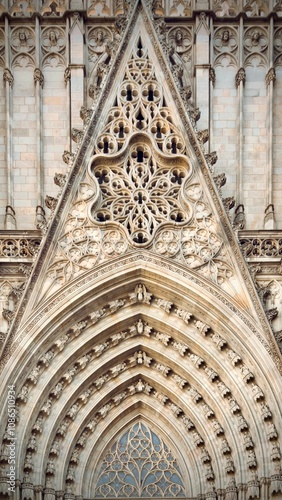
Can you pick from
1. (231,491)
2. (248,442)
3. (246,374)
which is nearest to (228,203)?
(246,374)

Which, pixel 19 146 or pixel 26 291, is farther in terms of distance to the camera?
pixel 19 146

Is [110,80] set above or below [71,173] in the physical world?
above

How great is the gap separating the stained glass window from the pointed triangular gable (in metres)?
2.57

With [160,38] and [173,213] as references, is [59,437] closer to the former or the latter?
[173,213]

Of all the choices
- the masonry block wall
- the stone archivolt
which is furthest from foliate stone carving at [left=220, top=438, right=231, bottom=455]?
the masonry block wall

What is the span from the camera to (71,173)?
71.2 feet

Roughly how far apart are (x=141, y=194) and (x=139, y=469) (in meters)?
4.01

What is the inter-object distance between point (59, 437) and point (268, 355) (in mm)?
3205

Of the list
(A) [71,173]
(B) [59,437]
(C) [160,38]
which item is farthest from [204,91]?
(B) [59,437]

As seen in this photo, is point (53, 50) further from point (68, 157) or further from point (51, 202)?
point (51, 202)

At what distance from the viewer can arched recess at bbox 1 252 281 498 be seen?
69.1ft

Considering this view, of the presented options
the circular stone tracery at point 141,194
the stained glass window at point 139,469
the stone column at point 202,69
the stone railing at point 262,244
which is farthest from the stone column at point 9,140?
the stained glass window at point 139,469

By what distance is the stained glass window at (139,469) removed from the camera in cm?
2191

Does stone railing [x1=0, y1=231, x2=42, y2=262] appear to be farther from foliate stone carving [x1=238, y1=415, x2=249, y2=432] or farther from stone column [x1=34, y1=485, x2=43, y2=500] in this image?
foliate stone carving [x1=238, y1=415, x2=249, y2=432]
